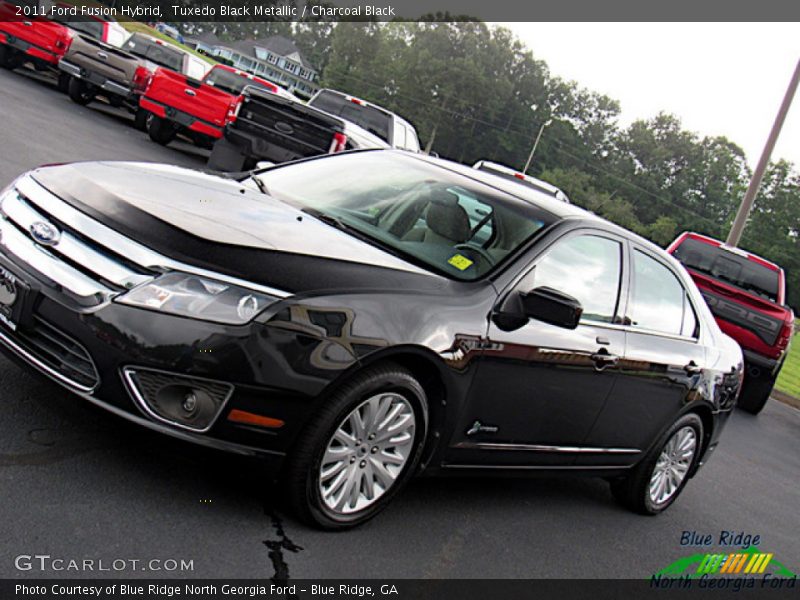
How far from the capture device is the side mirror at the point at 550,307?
4419 millimetres

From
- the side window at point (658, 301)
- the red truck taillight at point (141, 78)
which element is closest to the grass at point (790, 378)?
the side window at point (658, 301)

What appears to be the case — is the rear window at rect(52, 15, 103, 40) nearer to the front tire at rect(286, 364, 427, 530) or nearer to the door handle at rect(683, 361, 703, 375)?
the door handle at rect(683, 361, 703, 375)

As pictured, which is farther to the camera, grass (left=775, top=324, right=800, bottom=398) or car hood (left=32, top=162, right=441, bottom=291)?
grass (left=775, top=324, right=800, bottom=398)

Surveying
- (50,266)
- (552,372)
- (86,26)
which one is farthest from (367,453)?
(86,26)

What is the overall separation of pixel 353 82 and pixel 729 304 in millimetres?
123826

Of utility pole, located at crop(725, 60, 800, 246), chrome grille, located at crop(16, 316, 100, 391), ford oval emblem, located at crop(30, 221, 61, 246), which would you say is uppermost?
utility pole, located at crop(725, 60, 800, 246)

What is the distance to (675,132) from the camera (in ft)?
441

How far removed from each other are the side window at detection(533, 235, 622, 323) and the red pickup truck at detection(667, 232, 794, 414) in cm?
736

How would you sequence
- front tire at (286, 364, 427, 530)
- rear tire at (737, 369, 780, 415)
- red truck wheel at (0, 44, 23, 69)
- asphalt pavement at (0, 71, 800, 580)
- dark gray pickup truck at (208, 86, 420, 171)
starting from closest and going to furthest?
asphalt pavement at (0, 71, 800, 580) < front tire at (286, 364, 427, 530) < rear tire at (737, 369, 780, 415) < dark gray pickup truck at (208, 86, 420, 171) < red truck wheel at (0, 44, 23, 69)

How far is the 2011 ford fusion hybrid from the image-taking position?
368 centimetres

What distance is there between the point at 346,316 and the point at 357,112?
14826 millimetres

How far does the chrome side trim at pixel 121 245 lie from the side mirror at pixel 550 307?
4.22 feet

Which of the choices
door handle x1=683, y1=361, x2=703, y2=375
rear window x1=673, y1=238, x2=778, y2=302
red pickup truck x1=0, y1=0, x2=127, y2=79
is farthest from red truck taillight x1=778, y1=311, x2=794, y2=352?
red pickup truck x1=0, y1=0, x2=127, y2=79
